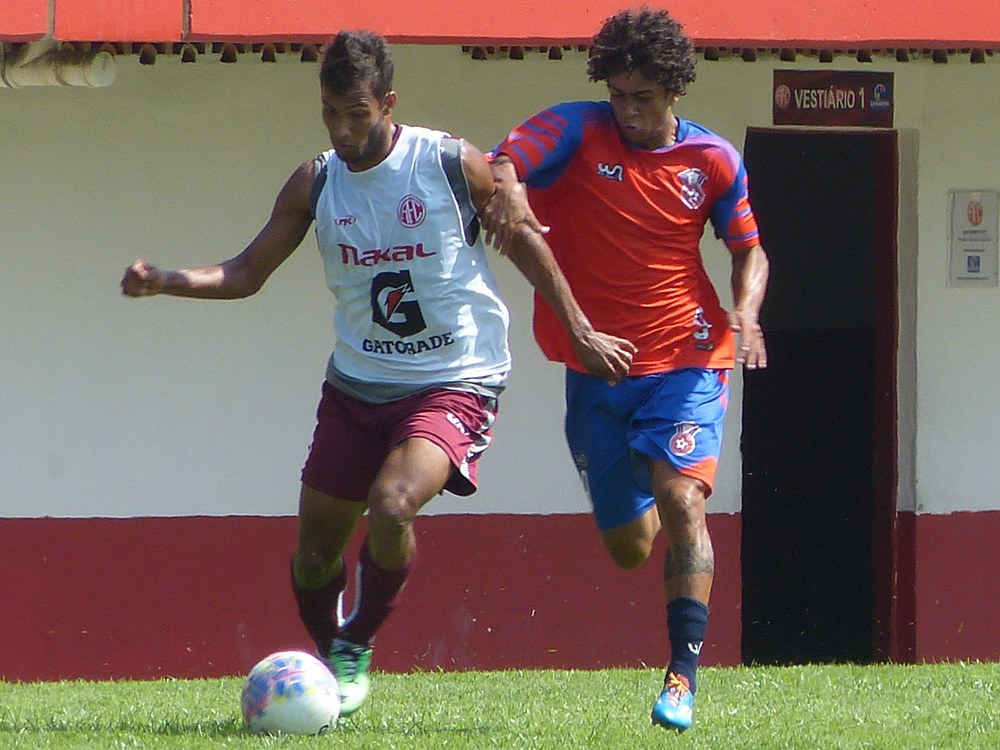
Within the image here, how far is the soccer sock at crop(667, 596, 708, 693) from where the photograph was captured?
5.40 meters

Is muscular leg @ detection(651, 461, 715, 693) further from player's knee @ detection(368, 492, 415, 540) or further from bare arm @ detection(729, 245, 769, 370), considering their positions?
player's knee @ detection(368, 492, 415, 540)

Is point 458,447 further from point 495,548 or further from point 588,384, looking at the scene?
point 495,548

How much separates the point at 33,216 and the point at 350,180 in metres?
3.20

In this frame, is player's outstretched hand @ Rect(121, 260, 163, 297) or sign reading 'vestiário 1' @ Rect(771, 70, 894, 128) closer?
player's outstretched hand @ Rect(121, 260, 163, 297)

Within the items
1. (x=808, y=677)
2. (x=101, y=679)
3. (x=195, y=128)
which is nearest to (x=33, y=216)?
(x=195, y=128)

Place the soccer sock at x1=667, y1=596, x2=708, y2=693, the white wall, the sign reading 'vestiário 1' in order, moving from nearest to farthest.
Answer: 1. the soccer sock at x1=667, y1=596, x2=708, y2=693
2. the white wall
3. the sign reading 'vestiário 1'

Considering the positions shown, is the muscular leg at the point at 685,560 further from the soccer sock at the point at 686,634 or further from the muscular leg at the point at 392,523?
the muscular leg at the point at 392,523

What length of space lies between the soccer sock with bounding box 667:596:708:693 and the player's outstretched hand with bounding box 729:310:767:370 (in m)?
0.75

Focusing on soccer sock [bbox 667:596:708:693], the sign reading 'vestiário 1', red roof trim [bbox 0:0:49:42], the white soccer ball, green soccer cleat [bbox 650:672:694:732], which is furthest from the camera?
the sign reading 'vestiário 1'

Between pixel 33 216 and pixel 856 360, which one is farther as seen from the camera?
pixel 856 360

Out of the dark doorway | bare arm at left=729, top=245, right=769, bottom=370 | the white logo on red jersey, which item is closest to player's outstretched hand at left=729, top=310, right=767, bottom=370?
bare arm at left=729, top=245, right=769, bottom=370

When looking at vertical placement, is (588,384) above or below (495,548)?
above

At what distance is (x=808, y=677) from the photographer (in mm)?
7496

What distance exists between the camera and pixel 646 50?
558 centimetres
